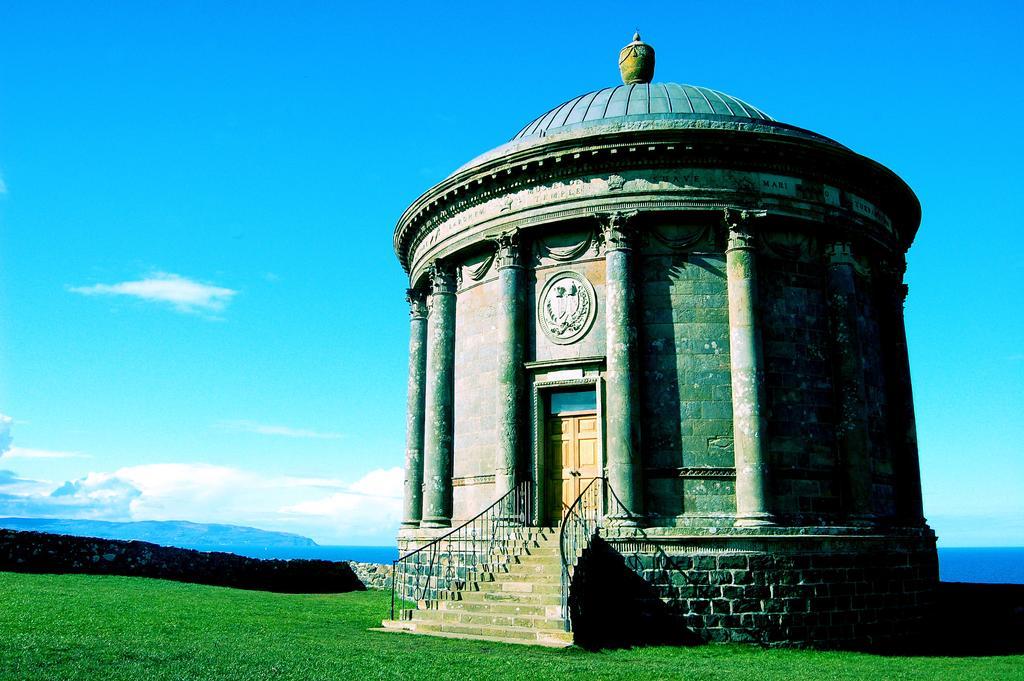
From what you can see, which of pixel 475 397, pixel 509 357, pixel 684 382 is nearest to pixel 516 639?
pixel 684 382

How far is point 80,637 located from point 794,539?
11549 millimetres

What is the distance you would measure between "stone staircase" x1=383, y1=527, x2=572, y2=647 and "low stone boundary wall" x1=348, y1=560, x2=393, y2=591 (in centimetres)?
1181

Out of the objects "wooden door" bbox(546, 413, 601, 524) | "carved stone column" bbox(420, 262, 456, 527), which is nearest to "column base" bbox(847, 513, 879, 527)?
"wooden door" bbox(546, 413, 601, 524)

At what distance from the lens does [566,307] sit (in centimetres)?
1755

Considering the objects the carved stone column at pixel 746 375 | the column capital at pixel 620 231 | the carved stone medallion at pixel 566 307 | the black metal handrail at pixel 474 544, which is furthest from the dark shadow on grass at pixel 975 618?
the column capital at pixel 620 231

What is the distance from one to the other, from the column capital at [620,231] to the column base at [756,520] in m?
5.59

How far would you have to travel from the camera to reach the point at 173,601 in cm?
1616

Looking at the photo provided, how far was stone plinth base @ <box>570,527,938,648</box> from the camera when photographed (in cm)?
1460

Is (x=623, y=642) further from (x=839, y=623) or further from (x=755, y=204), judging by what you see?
(x=755, y=204)

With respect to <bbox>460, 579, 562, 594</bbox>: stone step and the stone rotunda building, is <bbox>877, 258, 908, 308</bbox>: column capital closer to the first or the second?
the stone rotunda building

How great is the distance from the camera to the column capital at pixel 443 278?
20.1 metres

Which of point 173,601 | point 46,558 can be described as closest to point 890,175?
point 173,601

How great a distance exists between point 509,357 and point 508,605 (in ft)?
18.8

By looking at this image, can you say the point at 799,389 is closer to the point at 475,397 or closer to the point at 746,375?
the point at 746,375
